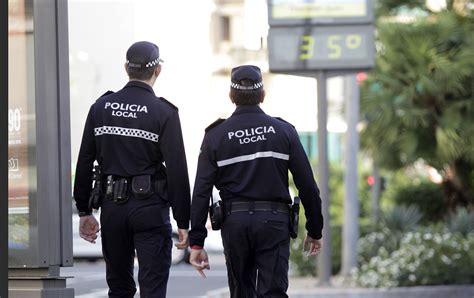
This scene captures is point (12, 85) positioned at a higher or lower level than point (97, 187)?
higher

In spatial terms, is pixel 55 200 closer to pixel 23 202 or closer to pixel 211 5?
pixel 23 202

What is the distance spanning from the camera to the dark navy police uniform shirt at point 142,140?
748cm

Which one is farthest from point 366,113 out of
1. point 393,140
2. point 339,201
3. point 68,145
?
point 68,145

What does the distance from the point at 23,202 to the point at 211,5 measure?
40.7m

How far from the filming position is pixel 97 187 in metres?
7.60

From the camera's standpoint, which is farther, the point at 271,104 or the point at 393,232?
the point at 271,104

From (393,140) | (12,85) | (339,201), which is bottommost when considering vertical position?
(339,201)

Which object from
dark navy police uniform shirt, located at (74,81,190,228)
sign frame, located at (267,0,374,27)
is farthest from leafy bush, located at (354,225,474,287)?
dark navy police uniform shirt, located at (74,81,190,228)

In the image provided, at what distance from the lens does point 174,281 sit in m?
17.6

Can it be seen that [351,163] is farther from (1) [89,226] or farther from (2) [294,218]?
(1) [89,226]

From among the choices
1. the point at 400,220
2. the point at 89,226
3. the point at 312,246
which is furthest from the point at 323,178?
the point at 89,226

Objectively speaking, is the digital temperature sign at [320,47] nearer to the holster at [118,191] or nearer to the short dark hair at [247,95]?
the short dark hair at [247,95]

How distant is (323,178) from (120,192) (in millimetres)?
7610

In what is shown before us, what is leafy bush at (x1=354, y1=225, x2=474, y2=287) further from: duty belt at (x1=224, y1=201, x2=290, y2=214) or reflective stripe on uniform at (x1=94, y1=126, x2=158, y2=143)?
reflective stripe on uniform at (x1=94, y1=126, x2=158, y2=143)
